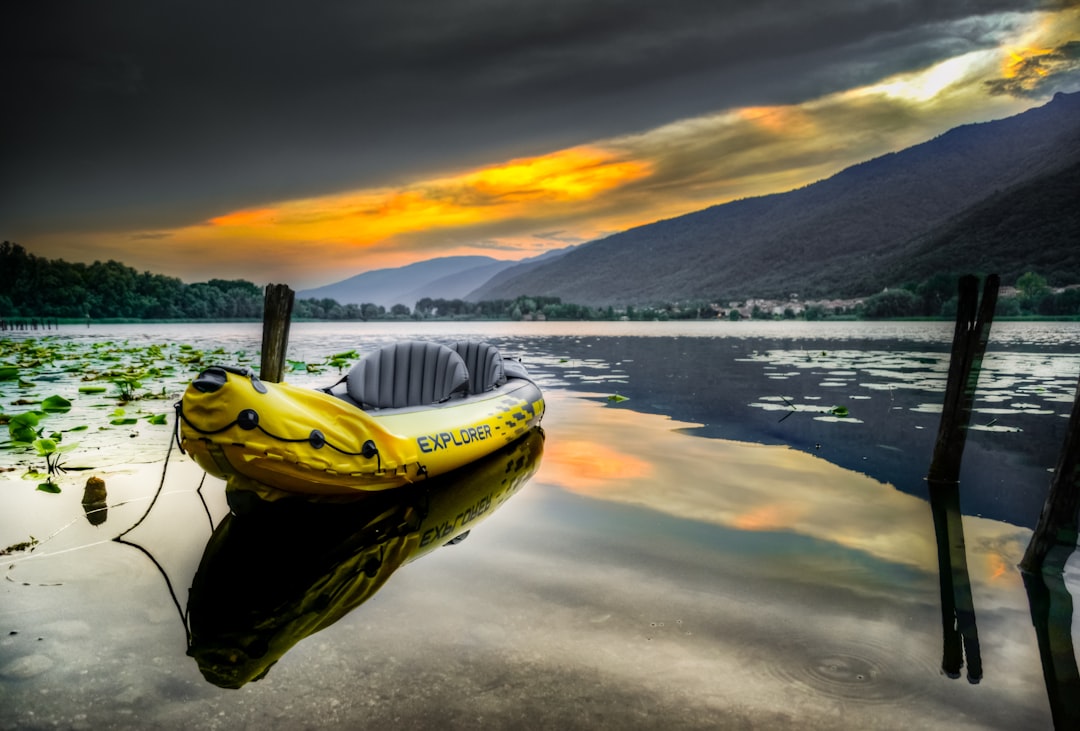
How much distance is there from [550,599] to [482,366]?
5.56 m

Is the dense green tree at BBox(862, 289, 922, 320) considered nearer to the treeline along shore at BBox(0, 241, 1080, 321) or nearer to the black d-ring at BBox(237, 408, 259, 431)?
the treeline along shore at BBox(0, 241, 1080, 321)

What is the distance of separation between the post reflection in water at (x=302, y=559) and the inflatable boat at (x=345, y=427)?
1.24ft

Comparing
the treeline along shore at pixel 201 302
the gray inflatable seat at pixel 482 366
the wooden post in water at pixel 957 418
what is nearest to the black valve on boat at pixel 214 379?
the gray inflatable seat at pixel 482 366

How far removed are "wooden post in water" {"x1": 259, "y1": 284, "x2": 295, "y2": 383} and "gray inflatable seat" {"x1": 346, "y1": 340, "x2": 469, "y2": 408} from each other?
62.1 inches

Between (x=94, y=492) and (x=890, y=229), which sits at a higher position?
(x=890, y=229)

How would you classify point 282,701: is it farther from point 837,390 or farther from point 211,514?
point 837,390

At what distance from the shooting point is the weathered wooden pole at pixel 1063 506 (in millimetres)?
4516

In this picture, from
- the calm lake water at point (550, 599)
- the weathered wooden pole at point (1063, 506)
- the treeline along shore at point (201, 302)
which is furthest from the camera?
the treeline along shore at point (201, 302)

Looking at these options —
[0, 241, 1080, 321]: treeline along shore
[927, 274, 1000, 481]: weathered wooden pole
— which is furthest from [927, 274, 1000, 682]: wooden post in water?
[0, 241, 1080, 321]: treeline along shore

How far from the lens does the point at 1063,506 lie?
4664 millimetres

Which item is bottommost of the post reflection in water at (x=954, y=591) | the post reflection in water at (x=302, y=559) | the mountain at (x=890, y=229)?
the post reflection in water at (x=302, y=559)

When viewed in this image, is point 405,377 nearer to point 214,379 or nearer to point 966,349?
point 214,379

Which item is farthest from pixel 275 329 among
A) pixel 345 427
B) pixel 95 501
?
pixel 345 427

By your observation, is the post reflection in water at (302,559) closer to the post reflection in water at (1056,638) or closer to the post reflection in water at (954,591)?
the post reflection in water at (954,591)
